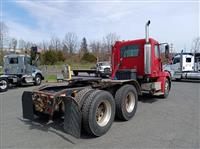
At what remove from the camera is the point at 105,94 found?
5.21 meters

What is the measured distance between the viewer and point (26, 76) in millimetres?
16453

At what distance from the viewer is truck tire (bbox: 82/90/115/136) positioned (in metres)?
4.67

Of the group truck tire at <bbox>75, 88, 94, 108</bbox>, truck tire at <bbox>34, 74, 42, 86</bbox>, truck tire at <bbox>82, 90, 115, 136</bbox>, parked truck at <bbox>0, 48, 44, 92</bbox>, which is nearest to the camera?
truck tire at <bbox>82, 90, 115, 136</bbox>

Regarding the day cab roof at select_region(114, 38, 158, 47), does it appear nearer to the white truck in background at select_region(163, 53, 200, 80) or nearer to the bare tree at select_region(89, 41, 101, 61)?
the white truck in background at select_region(163, 53, 200, 80)

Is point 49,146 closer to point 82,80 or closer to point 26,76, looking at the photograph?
point 82,80

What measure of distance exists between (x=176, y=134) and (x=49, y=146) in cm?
292

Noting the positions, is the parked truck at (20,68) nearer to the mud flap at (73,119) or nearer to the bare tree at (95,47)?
the mud flap at (73,119)

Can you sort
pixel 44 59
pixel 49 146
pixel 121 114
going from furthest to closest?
pixel 44 59 < pixel 121 114 < pixel 49 146

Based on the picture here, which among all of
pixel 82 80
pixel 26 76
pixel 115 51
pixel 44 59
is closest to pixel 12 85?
pixel 26 76

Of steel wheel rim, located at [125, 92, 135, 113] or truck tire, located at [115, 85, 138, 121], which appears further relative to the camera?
steel wheel rim, located at [125, 92, 135, 113]

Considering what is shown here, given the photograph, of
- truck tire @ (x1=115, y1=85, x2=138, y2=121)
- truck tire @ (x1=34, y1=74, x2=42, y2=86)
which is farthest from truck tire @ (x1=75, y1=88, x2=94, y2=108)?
truck tire @ (x1=34, y1=74, x2=42, y2=86)

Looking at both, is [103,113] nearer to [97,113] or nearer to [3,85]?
[97,113]

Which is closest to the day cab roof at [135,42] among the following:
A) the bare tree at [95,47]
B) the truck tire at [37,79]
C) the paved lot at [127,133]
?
the paved lot at [127,133]

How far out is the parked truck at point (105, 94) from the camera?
15.3ft
